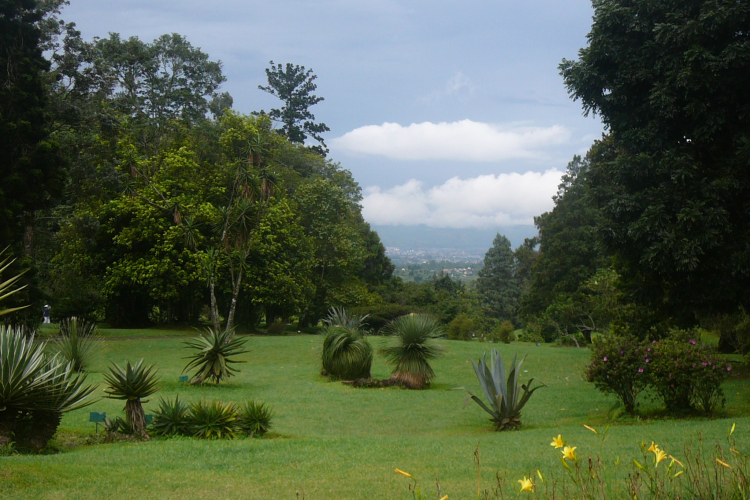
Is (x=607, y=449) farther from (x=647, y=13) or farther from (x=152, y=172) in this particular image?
(x=152, y=172)

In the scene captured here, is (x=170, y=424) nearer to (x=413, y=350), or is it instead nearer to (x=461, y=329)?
(x=413, y=350)

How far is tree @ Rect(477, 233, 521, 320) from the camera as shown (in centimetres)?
6819

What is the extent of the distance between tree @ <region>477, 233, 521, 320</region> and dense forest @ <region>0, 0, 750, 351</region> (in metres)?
12.5

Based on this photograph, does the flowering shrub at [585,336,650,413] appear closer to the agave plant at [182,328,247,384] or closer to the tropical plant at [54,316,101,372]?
the agave plant at [182,328,247,384]

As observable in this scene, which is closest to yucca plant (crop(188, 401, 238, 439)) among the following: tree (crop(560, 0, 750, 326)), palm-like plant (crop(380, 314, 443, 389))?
palm-like plant (crop(380, 314, 443, 389))

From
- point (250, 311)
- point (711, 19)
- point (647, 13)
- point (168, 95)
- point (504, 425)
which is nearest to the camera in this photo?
point (504, 425)

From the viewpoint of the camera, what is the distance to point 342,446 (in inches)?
341

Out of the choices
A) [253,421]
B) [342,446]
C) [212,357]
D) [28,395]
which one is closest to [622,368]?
[342,446]

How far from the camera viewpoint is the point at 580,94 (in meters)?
15.1

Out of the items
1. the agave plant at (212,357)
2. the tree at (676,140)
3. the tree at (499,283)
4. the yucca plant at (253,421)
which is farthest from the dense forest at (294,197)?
the tree at (499,283)

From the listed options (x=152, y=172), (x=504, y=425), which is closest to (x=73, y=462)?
(x=504, y=425)

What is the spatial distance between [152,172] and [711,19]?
28391 mm

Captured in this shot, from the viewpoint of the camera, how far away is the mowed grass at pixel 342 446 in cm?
589

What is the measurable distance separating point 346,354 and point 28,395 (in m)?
11.0
